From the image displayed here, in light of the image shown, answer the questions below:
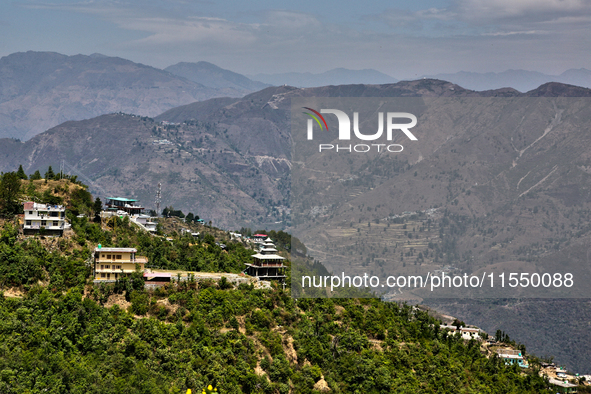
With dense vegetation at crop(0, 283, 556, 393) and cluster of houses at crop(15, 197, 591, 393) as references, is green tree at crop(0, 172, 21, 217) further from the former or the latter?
dense vegetation at crop(0, 283, 556, 393)

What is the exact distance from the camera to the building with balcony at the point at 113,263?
188 feet

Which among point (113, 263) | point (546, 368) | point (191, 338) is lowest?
point (546, 368)

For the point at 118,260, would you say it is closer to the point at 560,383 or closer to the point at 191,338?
Answer: the point at 191,338

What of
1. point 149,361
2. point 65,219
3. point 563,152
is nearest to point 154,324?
point 149,361

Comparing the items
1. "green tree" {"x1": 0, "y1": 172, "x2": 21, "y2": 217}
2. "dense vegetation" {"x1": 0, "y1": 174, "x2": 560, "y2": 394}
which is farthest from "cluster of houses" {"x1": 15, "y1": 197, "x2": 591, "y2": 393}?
"green tree" {"x1": 0, "y1": 172, "x2": 21, "y2": 217}

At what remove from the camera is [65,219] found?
214ft

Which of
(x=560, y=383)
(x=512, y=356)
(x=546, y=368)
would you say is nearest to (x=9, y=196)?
(x=512, y=356)

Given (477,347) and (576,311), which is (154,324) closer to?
(477,347)

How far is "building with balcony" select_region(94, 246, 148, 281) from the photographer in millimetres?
57188

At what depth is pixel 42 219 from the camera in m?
61.5

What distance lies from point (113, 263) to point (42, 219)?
28.1 ft

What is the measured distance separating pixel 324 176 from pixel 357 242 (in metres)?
28.1

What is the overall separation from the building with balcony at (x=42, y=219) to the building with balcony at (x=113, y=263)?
585cm

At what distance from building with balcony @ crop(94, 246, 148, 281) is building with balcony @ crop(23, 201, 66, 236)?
5.85 metres
